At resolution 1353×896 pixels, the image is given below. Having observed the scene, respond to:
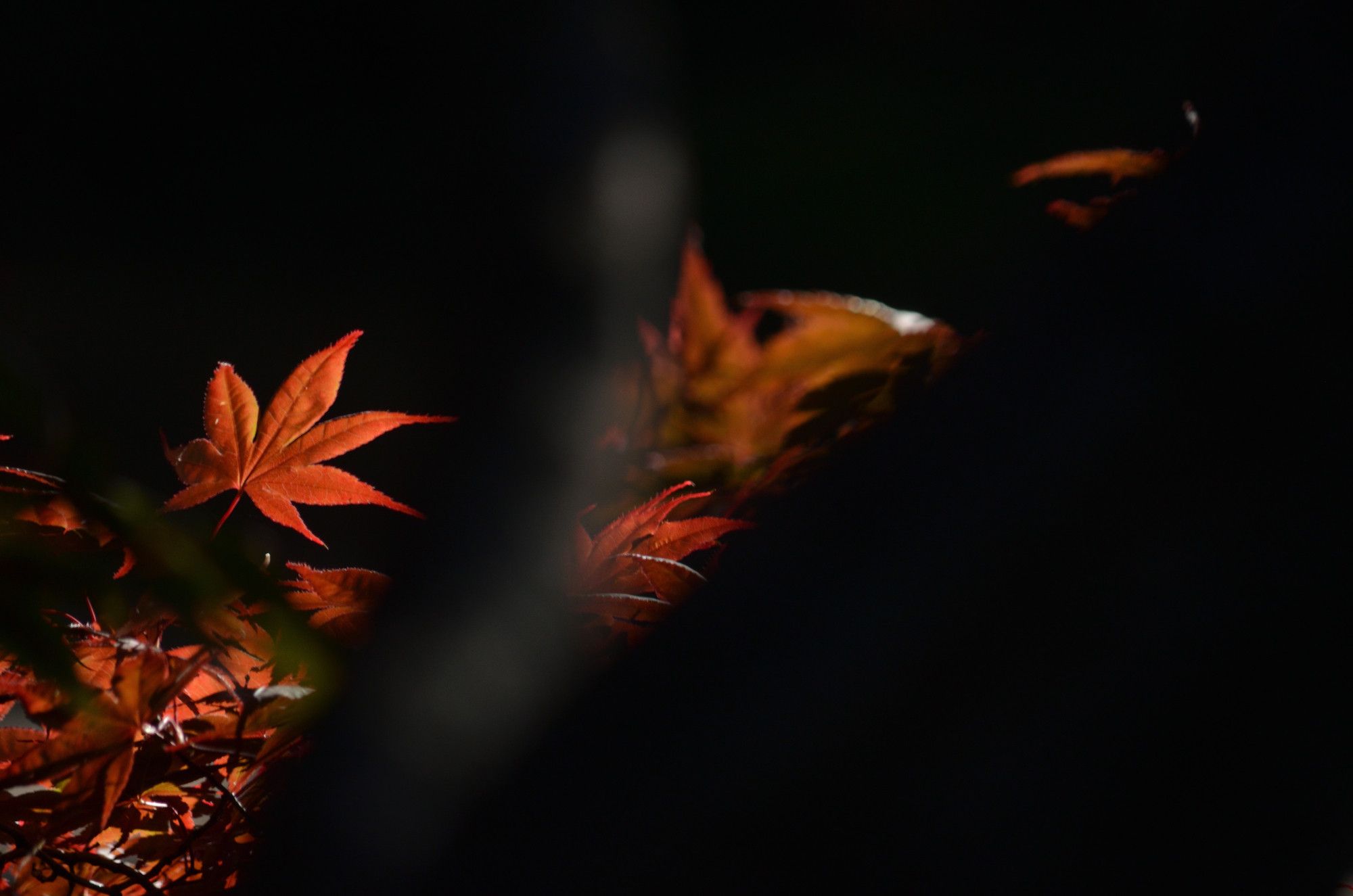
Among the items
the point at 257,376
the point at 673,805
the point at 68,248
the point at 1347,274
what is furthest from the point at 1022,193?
the point at 68,248

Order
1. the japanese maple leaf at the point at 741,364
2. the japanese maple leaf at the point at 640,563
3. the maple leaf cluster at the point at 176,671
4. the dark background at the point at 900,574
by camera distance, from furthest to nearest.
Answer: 1. the japanese maple leaf at the point at 741,364
2. the japanese maple leaf at the point at 640,563
3. the maple leaf cluster at the point at 176,671
4. the dark background at the point at 900,574

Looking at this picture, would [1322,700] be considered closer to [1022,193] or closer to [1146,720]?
[1146,720]

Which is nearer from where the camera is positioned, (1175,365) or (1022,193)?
(1175,365)

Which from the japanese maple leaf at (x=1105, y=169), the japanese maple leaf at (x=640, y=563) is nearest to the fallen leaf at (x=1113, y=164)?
the japanese maple leaf at (x=1105, y=169)

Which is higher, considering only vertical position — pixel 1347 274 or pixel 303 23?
pixel 303 23

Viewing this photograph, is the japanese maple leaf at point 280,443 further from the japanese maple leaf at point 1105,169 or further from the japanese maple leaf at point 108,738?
the japanese maple leaf at point 1105,169

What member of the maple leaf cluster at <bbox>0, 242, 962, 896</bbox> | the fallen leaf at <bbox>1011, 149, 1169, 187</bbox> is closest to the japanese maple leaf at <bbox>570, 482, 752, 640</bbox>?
the maple leaf cluster at <bbox>0, 242, 962, 896</bbox>

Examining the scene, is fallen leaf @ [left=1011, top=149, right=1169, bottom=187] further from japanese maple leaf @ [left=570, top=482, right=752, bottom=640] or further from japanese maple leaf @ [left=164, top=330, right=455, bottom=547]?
japanese maple leaf @ [left=164, top=330, right=455, bottom=547]
